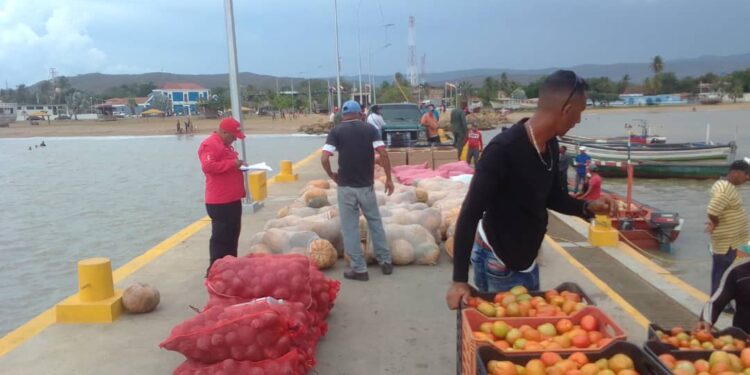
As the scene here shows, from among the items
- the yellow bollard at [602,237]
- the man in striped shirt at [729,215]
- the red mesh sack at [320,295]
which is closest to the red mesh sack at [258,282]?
the red mesh sack at [320,295]

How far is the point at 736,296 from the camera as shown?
3.79 m

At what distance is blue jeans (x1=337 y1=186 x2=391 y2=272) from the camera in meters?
6.18

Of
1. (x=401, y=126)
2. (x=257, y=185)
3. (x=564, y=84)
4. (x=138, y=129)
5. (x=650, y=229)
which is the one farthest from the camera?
(x=138, y=129)

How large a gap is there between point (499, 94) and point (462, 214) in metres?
133

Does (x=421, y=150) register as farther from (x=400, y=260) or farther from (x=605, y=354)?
(x=605, y=354)

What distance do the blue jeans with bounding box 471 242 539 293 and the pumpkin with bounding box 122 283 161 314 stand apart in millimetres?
3316

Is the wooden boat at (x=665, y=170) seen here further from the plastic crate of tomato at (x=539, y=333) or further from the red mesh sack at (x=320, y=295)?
the plastic crate of tomato at (x=539, y=333)

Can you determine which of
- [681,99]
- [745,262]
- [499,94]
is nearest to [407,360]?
[745,262]

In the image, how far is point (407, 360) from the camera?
14.9ft

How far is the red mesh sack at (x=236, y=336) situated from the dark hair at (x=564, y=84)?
2061mm

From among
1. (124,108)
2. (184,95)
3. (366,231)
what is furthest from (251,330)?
(184,95)

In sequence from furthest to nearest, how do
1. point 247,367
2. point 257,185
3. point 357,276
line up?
point 257,185 → point 357,276 → point 247,367

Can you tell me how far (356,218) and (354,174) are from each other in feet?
1.57

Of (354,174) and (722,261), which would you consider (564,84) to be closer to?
(354,174)
